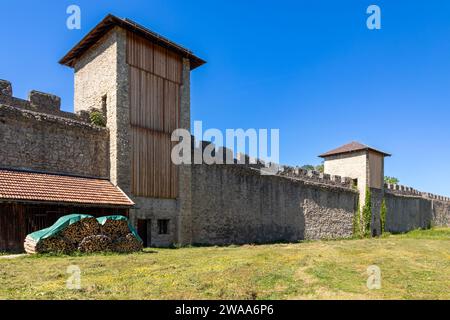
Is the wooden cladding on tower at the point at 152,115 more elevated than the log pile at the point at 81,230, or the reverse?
the wooden cladding on tower at the point at 152,115

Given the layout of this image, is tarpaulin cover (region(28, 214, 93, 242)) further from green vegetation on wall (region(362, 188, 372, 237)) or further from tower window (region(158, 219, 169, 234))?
green vegetation on wall (region(362, 188, 372, 237))

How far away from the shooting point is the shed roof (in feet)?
56.1

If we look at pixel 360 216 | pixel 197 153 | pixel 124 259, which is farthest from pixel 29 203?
pixel 360 216

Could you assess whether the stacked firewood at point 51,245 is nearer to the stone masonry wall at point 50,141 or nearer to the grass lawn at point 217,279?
the grass lawn at point 217,279

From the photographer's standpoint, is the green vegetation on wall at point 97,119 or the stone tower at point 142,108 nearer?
the stone tower at point 142,108

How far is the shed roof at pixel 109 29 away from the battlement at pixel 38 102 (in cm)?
366

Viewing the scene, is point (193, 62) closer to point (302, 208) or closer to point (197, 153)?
point (197, 153)

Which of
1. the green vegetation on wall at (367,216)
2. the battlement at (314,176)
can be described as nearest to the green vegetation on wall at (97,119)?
the battlement at (314,176)

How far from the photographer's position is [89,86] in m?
18.8

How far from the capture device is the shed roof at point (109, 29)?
56.1 ft

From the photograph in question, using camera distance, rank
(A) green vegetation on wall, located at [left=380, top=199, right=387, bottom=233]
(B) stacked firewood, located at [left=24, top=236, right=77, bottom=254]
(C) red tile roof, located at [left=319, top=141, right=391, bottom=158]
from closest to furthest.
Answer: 1. (B) stacked firewood, located at [left=24, top=236, right=77, bottom=254]
2. (C) red tile roof, located at [left=319, top=141, right=391, bottom=158]
3. (A) green vegetation on wall, located at [left=380, top=199, right=387, bottom=233]

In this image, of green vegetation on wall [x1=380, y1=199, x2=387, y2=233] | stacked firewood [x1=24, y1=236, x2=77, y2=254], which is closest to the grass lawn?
stacked firewood [x1=24, y1=236, x2=77, y2=254]

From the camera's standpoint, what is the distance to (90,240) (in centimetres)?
1246

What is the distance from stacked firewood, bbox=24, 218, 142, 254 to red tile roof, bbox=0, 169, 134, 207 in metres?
1.83
